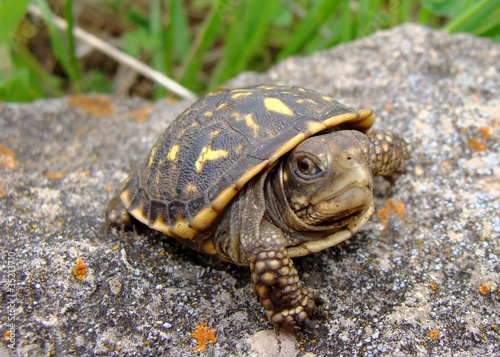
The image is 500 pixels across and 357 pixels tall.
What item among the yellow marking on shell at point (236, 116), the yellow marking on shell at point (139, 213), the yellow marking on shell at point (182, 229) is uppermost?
the yellow marking on shell at point (236, 116)

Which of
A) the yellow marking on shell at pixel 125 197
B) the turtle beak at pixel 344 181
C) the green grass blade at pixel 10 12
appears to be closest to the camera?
the turtle beak at pixel 344 181

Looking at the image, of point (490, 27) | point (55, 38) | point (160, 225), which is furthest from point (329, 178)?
point (55, 38)

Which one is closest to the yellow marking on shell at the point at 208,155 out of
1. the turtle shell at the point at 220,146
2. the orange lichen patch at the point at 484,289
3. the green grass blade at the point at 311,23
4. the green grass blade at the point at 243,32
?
the turtle shell at the point at 220,146

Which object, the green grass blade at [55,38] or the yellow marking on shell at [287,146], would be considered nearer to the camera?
the yellow marking on shell at [287,146]

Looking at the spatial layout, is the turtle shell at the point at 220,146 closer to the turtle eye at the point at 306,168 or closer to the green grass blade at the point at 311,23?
the turtle eye at the point at 306,168

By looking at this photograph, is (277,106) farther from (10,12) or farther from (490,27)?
(490,27)

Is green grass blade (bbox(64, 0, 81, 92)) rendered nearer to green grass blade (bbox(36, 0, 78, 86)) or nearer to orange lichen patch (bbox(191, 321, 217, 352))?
green grass blade (bbox(36, 0, 78, 86))

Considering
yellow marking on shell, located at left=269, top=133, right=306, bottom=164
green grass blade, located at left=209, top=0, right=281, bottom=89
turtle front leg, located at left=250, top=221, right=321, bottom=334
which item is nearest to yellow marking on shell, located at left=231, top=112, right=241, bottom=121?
yellow marking on shell, located at left=269, top=133, right=306, bottom=164
